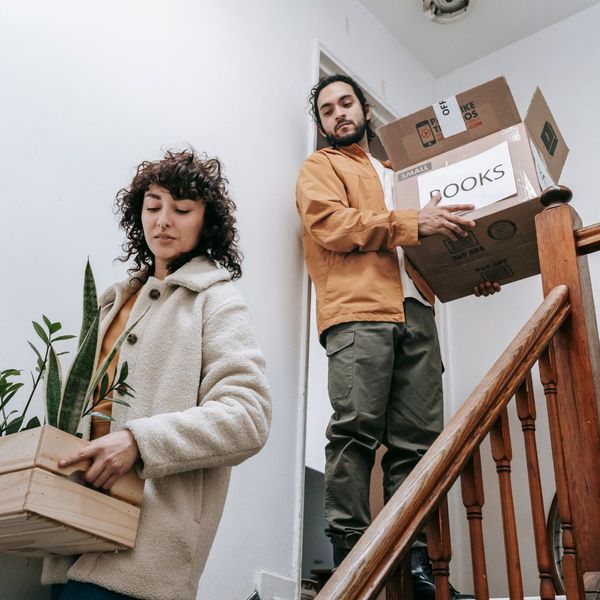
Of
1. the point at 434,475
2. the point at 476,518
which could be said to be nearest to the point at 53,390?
the point at 434,475

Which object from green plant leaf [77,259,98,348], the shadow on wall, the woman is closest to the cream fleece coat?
the woman

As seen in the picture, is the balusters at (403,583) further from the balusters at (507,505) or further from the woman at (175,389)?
the woman at (175,389)

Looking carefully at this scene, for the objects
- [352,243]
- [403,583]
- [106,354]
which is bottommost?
[403,583]

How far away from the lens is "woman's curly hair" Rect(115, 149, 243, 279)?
1703mm

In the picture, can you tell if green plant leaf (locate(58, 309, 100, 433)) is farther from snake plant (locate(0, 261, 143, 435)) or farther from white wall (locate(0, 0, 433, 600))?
white wall (locate(0, 0, 433, 600))

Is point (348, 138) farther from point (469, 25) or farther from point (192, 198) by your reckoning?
point (469, 25)

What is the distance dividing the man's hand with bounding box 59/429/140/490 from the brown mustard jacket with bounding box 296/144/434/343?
3.75 feet

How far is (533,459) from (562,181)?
2.23 meters

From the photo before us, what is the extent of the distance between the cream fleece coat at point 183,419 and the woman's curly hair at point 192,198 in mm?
85

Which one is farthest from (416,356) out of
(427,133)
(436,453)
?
(436,453)

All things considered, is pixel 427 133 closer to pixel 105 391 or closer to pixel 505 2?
pixel 105 391

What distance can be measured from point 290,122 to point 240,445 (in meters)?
1.88

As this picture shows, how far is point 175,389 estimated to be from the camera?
1443 millimetres

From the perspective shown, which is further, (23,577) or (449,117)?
(449,117)
